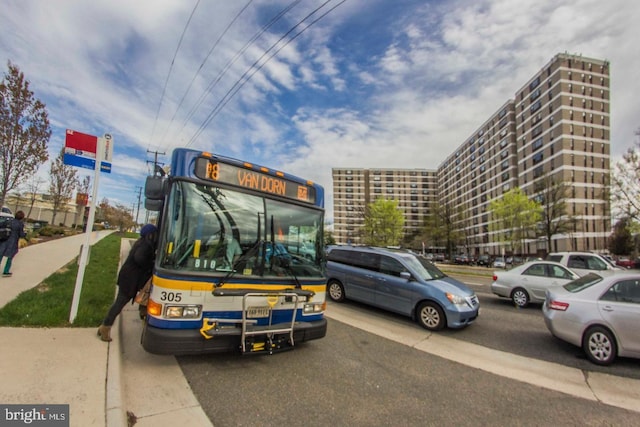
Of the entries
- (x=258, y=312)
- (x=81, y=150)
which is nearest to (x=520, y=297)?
(x=258, y=312)

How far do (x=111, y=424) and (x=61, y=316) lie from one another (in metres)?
3.64

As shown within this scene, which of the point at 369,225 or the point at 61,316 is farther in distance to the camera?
the point at 369,225

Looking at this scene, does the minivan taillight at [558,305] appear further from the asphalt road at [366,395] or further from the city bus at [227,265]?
the city bus at [227,265]

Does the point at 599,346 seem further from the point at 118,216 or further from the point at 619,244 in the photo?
the point at 619,244

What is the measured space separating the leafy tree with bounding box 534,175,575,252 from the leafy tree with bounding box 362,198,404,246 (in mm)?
22832

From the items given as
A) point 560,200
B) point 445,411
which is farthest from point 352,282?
point 560,200

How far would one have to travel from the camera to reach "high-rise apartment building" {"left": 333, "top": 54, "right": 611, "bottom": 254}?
55844 millimetres

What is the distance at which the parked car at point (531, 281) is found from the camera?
379 inches

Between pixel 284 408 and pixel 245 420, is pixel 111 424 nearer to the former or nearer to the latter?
pixel 245 420

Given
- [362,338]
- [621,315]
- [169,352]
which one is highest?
[621,315]

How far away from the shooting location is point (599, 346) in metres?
5.07

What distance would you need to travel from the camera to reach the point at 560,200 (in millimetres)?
46531

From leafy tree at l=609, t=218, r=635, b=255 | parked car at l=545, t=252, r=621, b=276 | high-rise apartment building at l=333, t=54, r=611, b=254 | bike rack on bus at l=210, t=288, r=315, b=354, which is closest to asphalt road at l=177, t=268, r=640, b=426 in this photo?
bike rack on bus at l=210, t=288, r=315, b=354

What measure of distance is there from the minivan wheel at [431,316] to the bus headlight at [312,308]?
322 centimetres
